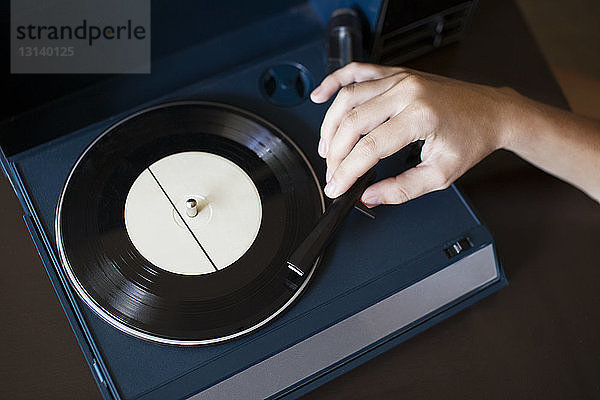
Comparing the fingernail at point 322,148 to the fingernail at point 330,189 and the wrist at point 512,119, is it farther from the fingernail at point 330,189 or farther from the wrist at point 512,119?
the wrist at point 512,119

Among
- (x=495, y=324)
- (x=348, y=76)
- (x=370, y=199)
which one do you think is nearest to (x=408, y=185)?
(x=370, y=199)

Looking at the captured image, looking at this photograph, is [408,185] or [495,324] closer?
[408,185]

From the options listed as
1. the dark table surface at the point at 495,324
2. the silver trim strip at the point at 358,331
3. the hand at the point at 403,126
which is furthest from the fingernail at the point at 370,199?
the dark table surface at the point at 495,324

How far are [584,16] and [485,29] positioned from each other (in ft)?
3.10

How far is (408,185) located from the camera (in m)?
0.85

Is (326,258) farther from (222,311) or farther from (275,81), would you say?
(275,81)

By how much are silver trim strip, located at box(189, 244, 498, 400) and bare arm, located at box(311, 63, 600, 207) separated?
14 cm

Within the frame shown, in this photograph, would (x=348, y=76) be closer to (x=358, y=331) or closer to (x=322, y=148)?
(x=322, y=148)

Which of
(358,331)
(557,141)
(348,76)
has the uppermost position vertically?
(348,76)

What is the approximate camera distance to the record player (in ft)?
2.59

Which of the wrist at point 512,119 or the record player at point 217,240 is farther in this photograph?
the wrist at point 512,119

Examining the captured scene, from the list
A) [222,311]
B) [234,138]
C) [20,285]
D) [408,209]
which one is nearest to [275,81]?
[234,138]

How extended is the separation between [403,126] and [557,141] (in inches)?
12.6

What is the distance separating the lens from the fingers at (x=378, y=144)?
0.79 meters
